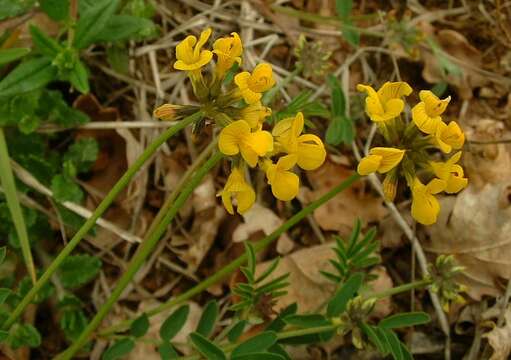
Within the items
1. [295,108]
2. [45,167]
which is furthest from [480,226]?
[45,167]

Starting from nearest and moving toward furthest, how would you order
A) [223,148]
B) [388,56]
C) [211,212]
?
[223,148] < [211,212] < [388,56]

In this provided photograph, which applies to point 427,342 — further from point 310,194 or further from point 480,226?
point 310,194

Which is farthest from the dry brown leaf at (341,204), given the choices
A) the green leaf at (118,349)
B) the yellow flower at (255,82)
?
the yellow flower at (255,82)

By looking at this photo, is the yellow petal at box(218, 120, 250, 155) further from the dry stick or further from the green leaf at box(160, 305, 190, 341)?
the dry stick

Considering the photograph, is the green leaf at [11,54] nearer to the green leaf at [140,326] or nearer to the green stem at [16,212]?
the green stem at [16,212]

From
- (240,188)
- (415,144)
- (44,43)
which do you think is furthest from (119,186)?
(44,43)

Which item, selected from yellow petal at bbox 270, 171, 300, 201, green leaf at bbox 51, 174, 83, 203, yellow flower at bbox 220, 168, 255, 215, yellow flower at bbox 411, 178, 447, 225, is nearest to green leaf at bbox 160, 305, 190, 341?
green leaf at bbox 51, 174, 83, 203
